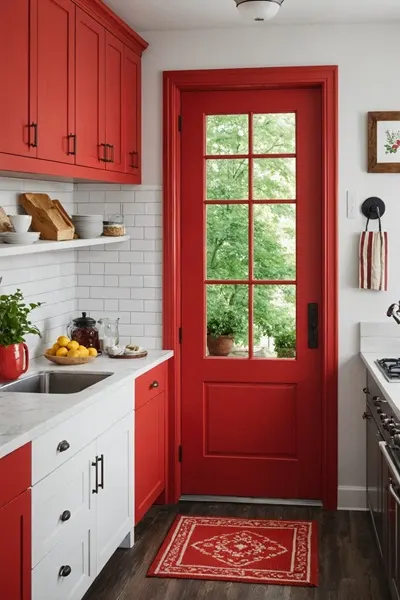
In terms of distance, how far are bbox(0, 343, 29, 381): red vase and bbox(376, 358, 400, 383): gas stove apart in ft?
5.32

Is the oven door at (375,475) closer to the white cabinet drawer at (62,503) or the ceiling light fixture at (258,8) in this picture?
the white cabinet drawer at (62,503)

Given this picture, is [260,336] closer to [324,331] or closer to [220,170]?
[324,331]

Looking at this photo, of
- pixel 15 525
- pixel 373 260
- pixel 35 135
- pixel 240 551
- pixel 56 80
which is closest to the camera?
pixel 15 525

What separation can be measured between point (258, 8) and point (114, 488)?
214 cm

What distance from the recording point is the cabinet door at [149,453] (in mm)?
4348

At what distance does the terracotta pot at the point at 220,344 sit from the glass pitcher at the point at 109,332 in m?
0.57

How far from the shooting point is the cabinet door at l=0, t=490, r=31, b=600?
2.68 m

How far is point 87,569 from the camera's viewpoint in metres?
3.54

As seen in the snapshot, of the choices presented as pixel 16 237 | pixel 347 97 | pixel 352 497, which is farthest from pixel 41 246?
pixel 352 497

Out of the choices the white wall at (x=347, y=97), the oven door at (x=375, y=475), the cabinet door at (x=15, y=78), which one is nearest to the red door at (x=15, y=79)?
the cabinet door at (x=15, y=78)

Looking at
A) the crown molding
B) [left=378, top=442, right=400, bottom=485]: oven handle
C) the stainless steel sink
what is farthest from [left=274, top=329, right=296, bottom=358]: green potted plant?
the crown molding

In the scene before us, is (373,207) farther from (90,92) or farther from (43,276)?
(43,276)

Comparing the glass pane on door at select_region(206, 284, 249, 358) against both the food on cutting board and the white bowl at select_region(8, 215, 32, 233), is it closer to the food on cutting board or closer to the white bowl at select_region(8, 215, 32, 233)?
the food on cutting board

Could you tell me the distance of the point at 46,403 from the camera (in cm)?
329
